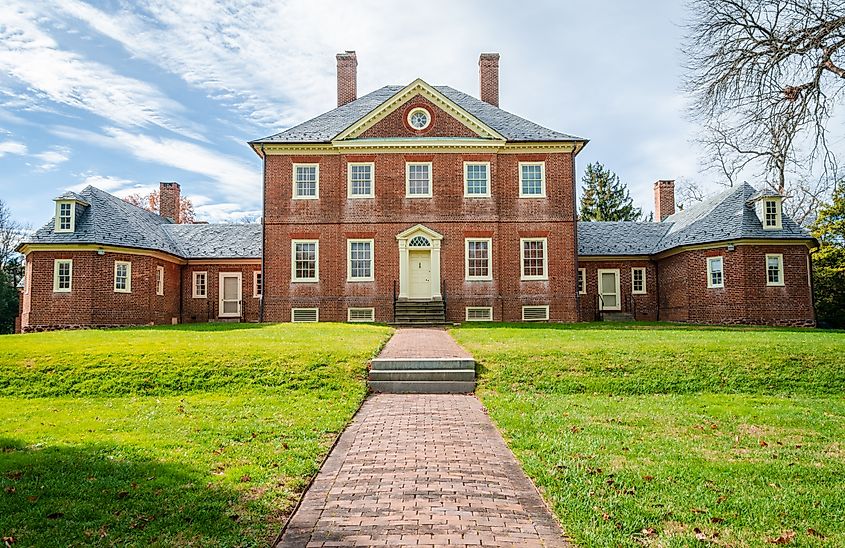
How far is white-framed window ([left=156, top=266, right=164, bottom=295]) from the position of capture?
25781 millimetres

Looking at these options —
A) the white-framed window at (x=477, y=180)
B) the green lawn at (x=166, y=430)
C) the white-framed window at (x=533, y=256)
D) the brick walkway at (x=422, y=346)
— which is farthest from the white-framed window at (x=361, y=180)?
the green lawn at (x=166, y=430)

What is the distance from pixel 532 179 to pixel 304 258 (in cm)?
941

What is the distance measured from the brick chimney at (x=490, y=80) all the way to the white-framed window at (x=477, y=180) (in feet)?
15.6

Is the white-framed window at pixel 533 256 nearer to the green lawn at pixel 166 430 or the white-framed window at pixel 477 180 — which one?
the white-framed window at pixel 477 180

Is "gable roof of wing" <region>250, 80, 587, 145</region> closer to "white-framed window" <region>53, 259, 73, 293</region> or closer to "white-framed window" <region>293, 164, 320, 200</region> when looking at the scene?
"white-framed window" <region>293, 164, 320, 200</region>

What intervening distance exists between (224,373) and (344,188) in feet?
44.6

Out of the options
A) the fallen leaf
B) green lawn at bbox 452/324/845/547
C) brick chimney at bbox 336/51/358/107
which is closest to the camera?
the fallen leaf

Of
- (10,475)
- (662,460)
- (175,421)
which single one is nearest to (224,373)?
(175,421)

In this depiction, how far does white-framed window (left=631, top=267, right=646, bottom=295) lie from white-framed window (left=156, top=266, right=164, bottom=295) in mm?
20724


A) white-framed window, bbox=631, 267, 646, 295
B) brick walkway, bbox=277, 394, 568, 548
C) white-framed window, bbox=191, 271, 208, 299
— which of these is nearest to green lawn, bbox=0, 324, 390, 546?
brick walkway, bbox=277, 394, 568, 548

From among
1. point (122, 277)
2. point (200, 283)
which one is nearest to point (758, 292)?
point (200, 283)

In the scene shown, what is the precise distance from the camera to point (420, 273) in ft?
79.5

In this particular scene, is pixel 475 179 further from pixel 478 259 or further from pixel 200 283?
pixel 200 283

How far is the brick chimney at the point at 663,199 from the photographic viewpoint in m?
33.8
